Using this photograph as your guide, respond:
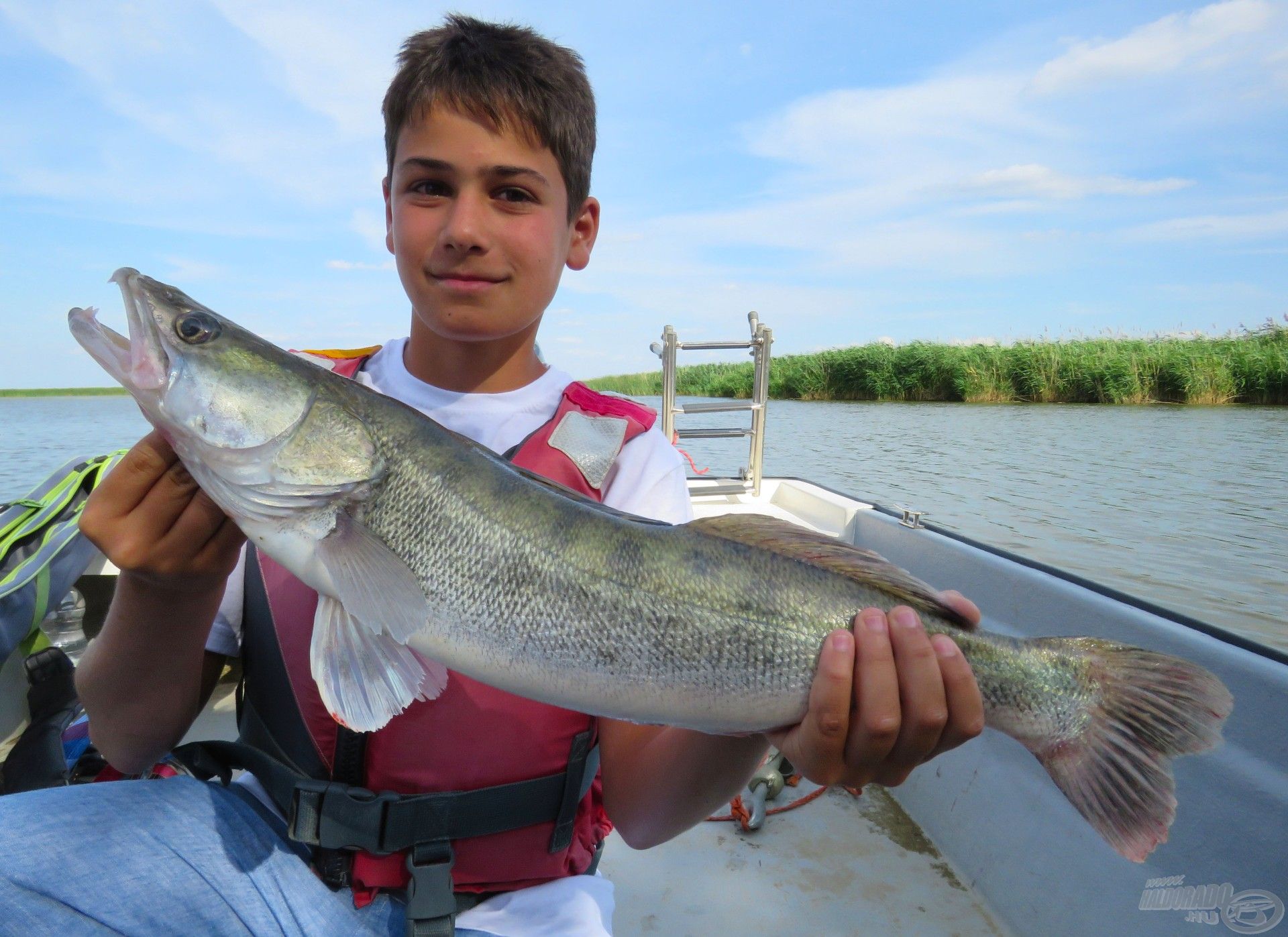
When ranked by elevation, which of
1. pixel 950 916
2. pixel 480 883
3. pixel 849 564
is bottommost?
pixel 950 916

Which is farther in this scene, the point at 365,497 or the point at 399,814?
the point at 399,814

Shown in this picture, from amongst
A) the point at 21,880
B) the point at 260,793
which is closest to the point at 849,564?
the point at 260,793

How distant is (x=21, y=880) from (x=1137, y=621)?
10.8 ft

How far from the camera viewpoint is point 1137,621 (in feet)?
8.82

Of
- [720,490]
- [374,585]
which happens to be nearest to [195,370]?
[374,585]

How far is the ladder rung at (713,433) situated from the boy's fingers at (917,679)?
5.23 meters

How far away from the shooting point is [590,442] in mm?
2225

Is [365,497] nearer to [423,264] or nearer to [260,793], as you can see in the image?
[423,264]

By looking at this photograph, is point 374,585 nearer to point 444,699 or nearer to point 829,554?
point 444,699

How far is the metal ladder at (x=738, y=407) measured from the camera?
6727 mm

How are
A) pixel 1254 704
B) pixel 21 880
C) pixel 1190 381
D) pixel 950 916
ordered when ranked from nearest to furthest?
pixel 21 880
pixel 1254 704
pixel 950 916
pixel 1190 381

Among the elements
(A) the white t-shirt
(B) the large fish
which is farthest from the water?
(A) the white t-shirt

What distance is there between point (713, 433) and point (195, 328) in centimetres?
540

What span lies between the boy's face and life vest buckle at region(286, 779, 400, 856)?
1272 millimetres
